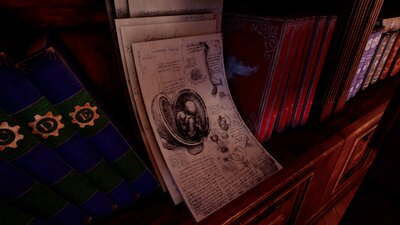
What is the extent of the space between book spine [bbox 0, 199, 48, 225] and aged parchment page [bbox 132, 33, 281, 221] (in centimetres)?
25

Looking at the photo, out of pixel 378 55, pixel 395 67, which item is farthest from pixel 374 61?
pixel 395 67

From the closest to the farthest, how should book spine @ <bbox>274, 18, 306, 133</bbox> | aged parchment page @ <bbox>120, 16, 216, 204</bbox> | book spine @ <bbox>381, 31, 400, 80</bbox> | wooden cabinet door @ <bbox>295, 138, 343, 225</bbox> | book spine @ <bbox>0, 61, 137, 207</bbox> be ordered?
book spine @ <bbox>0, 61, 137, 207</bbox> < aged parchment page @ <bbox>120, 16, 216, 204</bbox> < book spine @ <bbox>274, 18, 306, 133</bbox> < wooden cabinet door @ <bbox>295, 138, 343, 225</bbox> < book spine @ <bbox>381, 31, 400, 80</bbox>

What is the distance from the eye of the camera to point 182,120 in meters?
0.56

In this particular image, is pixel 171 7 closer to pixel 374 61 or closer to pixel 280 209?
pixel 280 209

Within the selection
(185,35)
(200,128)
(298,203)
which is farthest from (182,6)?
(298,203)

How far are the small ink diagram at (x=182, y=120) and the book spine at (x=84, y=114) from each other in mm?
89

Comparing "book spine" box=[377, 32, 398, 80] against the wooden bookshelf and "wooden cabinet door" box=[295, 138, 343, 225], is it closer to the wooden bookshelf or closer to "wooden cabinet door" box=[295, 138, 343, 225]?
the wooden bookshelf

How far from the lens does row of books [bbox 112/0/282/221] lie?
49cm

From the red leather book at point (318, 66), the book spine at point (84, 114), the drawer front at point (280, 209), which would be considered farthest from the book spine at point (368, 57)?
the book spine at point (84, 114)

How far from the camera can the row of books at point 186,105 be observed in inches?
19.2

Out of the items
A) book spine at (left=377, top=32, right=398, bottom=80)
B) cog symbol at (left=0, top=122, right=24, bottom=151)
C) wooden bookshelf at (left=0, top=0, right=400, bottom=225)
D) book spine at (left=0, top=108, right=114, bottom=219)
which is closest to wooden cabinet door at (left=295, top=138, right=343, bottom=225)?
wooden bookshelf at (left=0, top=0, right=400, bottom=225)

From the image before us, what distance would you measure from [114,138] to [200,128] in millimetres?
225

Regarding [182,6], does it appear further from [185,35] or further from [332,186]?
[332,186]

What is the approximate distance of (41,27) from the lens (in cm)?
51
